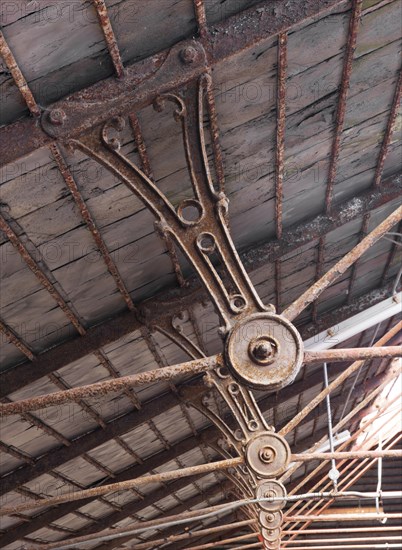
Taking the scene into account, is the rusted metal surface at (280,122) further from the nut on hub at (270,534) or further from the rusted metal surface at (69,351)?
the nut on hub at (270,534)

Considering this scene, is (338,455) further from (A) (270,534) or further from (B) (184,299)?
(A) (270,534)

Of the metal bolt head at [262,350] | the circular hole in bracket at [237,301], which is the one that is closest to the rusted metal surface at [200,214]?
the circular hole in bracket at [237,301]

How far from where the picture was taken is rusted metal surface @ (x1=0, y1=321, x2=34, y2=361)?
773cm

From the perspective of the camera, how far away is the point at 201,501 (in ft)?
67.0

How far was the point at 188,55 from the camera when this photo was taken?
18.2 ft

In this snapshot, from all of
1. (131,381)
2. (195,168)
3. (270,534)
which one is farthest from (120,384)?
(270,534)

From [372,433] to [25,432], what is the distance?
1012cm

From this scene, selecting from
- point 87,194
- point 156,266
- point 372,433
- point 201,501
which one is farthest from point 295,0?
point 201,501

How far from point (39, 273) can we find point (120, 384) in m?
2.05

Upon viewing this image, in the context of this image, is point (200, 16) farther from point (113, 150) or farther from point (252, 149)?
point (252, 149)

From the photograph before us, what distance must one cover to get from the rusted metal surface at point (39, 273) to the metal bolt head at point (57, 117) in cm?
127

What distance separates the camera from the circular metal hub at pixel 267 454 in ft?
28.7

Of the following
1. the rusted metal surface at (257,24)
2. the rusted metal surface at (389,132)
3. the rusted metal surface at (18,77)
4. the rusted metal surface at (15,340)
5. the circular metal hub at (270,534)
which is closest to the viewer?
the rusted metal surface at (18,77)

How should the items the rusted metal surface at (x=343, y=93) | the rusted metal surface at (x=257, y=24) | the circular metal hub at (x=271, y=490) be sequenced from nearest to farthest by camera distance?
the rusted metal surface at (x=257, y=24), the rusted metal surface at (x=343, y=93), the circular metal hub at (x=271, y=490)
